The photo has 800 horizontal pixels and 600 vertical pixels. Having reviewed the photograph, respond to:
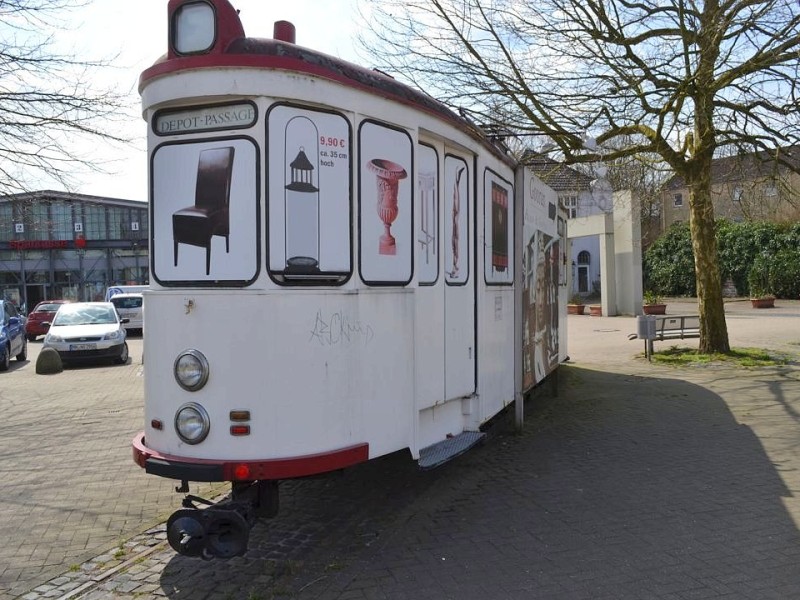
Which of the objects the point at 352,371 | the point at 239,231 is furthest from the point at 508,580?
the point at 239,231

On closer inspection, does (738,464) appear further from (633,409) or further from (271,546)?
(271,546)

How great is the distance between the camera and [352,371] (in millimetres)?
4223

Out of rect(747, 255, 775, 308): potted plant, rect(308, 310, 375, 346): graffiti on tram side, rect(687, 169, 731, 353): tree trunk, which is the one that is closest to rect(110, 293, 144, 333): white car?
rect(687, 169, 731, 353): tree trunk

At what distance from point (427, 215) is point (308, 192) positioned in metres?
1.27

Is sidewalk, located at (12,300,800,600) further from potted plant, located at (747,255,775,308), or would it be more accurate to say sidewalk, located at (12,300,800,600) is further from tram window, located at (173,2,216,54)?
potted plant, located at (747,255,775,308)

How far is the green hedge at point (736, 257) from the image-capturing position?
32.6m

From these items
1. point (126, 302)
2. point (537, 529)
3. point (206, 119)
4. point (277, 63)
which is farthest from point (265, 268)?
point (126, 302)

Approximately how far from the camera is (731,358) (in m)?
13.9

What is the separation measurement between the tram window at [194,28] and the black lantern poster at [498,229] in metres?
2.86

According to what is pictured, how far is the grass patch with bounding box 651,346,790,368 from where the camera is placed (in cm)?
1351

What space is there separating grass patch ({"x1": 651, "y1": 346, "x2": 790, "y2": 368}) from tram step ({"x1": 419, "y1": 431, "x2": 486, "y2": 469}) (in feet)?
31.2

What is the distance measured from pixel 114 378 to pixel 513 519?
445 inches

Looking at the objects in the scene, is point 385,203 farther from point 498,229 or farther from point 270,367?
point 498,229

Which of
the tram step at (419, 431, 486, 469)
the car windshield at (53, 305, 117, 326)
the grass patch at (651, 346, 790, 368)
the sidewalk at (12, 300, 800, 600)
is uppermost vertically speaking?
the car windshield at (53, 305, 117, 326)
